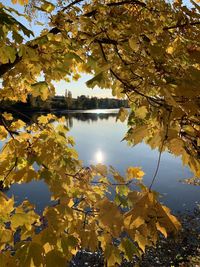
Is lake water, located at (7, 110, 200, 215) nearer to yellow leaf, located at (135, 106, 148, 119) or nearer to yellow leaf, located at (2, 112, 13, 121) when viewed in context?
yellow leaf, located at (2, 112, 13, 121)

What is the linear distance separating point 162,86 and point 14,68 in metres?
2.97

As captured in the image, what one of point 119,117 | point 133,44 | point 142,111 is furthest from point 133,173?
point 133,44

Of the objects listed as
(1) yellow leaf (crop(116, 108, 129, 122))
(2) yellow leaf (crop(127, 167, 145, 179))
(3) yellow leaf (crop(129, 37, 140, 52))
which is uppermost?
(3) yellow leaf (crop(129, 37, 140, 52))

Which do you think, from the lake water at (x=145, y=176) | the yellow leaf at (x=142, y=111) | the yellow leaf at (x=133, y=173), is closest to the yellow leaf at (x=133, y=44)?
the yellow leaf at (x=142, y=111)

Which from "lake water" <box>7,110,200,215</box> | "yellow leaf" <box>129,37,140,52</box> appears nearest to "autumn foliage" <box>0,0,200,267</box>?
"yellow leaf" <box>129,37,140,52</box>

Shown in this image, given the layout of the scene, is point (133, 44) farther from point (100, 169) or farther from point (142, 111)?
point (100, 169)

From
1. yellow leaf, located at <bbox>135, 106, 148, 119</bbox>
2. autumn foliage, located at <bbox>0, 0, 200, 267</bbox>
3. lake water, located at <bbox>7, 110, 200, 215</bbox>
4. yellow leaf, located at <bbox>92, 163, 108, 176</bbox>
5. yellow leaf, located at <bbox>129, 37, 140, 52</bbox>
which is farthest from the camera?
lake water, located at <bbox>7, 110, 200, 215</bbox>

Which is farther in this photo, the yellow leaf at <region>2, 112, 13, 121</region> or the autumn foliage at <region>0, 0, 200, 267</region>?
the yellow leaf at <region>2, 112, 13, 121</region>

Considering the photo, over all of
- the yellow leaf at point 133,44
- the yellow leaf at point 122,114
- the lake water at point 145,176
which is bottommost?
the lake water at point 145,176

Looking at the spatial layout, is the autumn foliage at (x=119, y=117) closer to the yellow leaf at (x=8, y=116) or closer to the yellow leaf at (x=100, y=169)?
the yellow leaf at (x=100, y=169)

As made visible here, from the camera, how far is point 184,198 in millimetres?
21781

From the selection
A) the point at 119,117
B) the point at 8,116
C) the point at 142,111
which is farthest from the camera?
the point at 8,116

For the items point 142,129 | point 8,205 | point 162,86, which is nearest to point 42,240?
point 8,205

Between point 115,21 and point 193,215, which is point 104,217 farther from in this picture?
→ point 193,215
